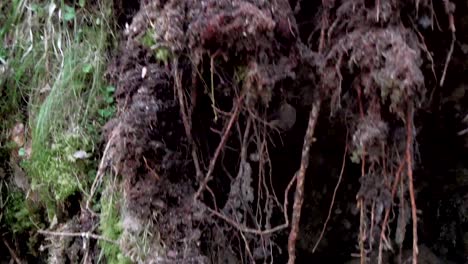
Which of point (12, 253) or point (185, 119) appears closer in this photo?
point (185, 119)

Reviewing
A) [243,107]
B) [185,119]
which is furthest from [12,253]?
[243,107]

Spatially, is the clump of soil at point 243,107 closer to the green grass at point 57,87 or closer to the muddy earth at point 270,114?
the muddy earth at point 270,114

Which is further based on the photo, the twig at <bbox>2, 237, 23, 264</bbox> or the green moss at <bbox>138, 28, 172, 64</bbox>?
the twig at <bbox>2, 237, 23, 264</bbox>

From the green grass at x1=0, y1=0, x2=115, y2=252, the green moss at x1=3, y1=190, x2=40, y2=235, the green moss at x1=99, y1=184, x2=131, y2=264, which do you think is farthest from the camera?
the green moss at x1=3, y1=190, x2=40, y2=235

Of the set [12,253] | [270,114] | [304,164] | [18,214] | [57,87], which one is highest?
[57,87]

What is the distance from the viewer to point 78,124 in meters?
1.44

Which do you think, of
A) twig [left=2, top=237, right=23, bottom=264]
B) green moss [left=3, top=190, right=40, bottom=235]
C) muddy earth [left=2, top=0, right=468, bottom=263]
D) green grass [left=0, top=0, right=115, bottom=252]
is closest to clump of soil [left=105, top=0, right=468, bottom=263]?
muddy earth [left=2, top=0, right=468, bottom=263]

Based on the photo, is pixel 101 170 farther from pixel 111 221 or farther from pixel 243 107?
pixel 243 107

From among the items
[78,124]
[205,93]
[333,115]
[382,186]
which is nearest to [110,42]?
[78,124]

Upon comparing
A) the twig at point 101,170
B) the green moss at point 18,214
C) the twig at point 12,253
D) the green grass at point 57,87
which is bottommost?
the twig at point 12,253

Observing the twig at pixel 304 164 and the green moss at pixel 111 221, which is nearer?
the twig at pixel 304 164

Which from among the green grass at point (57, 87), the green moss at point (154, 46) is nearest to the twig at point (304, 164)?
the green moss at point (154, 46)

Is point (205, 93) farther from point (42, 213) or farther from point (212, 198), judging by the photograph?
point (42, 213)

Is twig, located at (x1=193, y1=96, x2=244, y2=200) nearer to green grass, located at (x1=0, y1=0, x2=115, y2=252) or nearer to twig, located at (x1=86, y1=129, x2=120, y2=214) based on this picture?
twig, located at (x1=86, y1=129, x2=120, y2=214)
